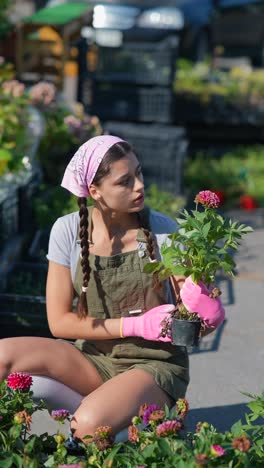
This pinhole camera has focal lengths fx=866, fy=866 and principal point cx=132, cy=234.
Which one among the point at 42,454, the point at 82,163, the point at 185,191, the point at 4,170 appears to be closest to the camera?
the point at 42,454

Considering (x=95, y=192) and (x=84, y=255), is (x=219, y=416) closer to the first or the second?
(x=84, y=255)

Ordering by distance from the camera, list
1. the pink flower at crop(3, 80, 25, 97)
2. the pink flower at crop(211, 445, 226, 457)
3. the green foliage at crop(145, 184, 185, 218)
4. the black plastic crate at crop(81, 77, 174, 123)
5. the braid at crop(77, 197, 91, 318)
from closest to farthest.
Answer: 1. the pink flower at crop(211, 445, 226, 457)
2. the braid at crop(77, 197, 91, 318)
3. the green foliage at crop(145, 184, 185, 218)
4. the pink flower at crop(3, 80, 25, 97)
5. the black plastic crate at crop(81, 77, 174, 123)

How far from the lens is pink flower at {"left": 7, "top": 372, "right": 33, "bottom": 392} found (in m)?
3.02

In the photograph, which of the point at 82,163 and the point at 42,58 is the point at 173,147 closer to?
the point at 42,58

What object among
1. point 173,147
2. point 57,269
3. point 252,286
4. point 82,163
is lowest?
point 252,286

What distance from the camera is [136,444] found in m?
2.91

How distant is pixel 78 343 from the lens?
11.8ft

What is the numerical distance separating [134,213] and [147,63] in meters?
6.67

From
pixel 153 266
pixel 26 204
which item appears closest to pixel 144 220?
pixel 153 266

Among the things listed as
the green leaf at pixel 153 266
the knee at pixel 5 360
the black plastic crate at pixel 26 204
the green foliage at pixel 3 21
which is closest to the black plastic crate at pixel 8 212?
the black plastic crate at pixel 26 204

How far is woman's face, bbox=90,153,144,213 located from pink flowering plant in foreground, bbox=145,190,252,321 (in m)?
0.24

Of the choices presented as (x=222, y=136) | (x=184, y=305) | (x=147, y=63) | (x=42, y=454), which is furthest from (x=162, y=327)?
(x=222, y=136)

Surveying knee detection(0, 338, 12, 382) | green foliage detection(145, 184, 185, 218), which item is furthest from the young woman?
green foliage detection(145, 184, 185, 218)

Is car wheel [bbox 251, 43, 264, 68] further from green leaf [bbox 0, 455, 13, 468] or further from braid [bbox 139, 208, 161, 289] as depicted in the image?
green leaf [bbox 0, 455, 13, 468]
